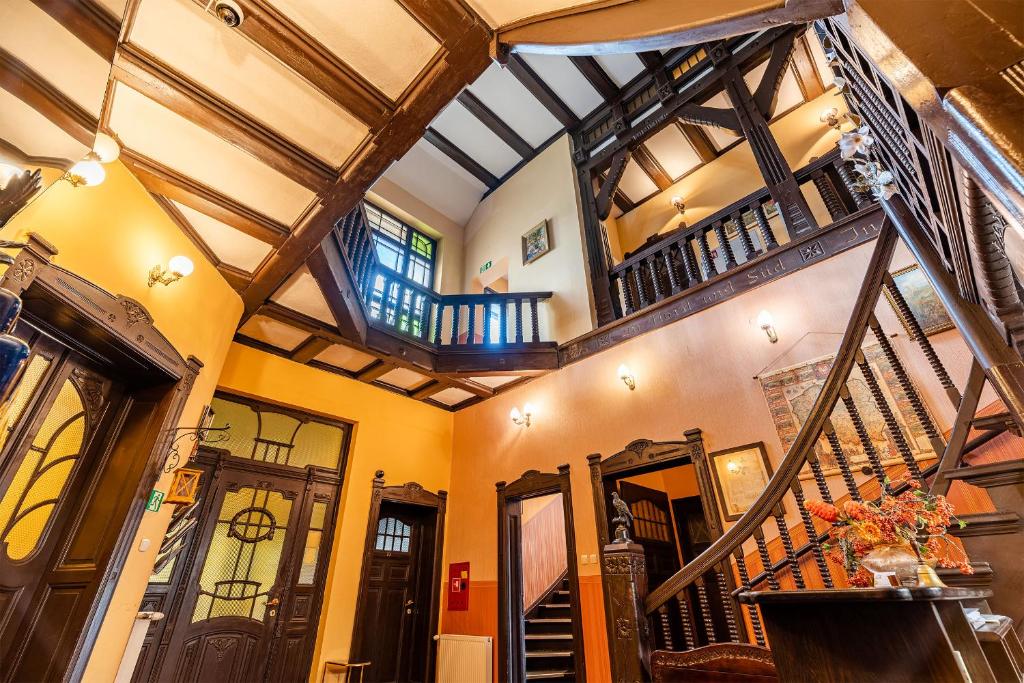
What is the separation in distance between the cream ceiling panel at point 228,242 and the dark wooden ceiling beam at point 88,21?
1.12 meters

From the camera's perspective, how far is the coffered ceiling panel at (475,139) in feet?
24.2

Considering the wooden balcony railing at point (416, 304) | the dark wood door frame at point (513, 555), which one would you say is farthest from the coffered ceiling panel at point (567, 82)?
the dark wood door frame at point (513, 555)

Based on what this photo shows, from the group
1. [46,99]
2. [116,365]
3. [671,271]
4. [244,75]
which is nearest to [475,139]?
[671,271]

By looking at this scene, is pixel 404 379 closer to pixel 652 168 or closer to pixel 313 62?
pixel 313 62

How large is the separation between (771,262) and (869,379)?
2.21 m

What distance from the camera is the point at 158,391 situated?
3111 millimetres

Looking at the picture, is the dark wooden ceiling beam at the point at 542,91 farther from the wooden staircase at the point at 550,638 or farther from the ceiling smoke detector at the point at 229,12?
the wooden staircase at the point at 550,638

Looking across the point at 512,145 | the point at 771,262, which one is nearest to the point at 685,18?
the point at 771,262

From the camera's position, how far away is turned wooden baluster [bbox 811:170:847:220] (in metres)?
3.85

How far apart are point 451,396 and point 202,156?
4.14 m

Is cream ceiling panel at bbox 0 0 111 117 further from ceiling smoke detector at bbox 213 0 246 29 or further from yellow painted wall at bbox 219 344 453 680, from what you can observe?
yellow painted wall at bbox 219 344 453 680

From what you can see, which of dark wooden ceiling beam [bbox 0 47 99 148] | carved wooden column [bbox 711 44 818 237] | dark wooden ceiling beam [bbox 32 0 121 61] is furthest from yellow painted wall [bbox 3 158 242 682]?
carved wooden column [bbox 711 44 818 237]

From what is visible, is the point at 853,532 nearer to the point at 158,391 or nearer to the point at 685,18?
the point at 685,18

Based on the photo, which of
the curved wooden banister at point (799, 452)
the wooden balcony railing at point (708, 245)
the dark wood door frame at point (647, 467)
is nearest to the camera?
the curved wooden banister at point (799, 452)
